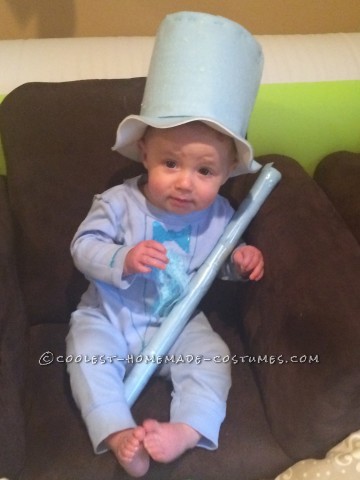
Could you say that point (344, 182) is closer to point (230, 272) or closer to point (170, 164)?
point (230, 272)

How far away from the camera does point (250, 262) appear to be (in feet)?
3.27

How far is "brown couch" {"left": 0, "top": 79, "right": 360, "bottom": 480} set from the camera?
0.84 m

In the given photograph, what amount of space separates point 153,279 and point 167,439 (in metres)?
0.30

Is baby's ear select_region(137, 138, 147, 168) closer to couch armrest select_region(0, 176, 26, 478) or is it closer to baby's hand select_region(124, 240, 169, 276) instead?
baby's hand select_region(124, 240, 169, 276)

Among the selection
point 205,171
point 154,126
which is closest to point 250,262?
point 205,171

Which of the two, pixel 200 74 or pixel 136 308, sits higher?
pixel 200 74

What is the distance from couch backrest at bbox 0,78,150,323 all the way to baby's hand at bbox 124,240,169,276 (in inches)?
9.2

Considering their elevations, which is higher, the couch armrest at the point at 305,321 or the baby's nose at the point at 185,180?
the baby's nose at the point at 185,180

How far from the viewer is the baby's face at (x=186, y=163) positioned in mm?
897

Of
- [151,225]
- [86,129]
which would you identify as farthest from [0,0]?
[151,225]

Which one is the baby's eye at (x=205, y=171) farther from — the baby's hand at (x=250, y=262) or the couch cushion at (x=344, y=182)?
the couch cushion at (x=344, y=182)

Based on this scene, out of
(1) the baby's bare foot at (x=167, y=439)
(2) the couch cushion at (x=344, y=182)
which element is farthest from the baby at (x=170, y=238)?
(2) the couch cushion at (x=344, y=182)

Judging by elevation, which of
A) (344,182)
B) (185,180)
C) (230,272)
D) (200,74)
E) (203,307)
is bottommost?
(203,307)

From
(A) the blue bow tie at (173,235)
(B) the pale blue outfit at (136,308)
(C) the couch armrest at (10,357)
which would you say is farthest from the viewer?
(A) the blue bow tie at (173,235)
